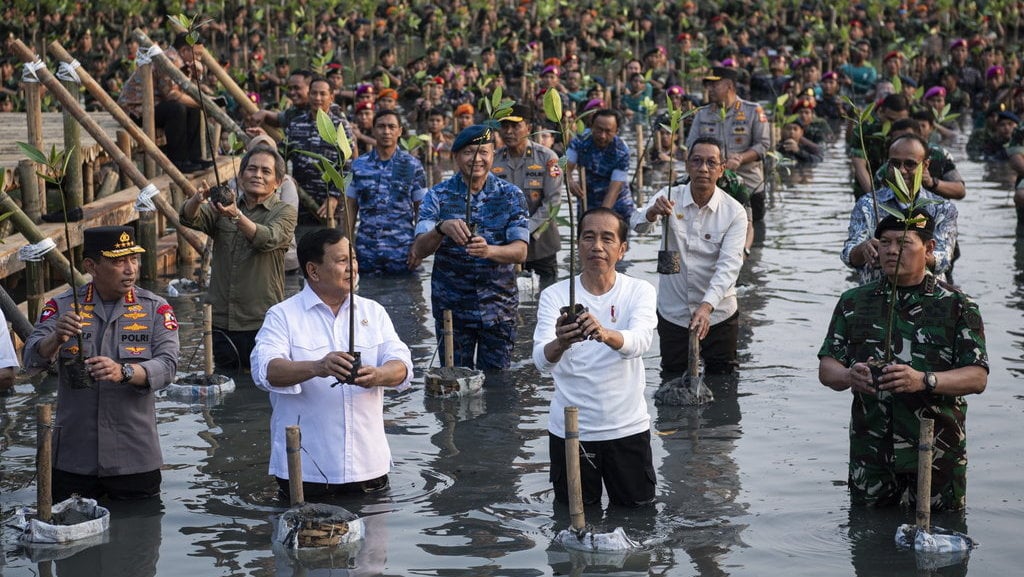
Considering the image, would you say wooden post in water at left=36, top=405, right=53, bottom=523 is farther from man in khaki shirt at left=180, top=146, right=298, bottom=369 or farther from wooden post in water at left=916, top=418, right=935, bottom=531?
wooden post in water at left=916, top=418, right=935, bottom=531

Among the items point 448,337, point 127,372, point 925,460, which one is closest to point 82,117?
point 448,337

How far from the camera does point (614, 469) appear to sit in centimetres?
718

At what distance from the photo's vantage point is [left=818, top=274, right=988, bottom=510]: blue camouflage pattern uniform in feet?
22.6

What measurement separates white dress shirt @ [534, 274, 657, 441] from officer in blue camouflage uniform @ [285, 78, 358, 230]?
6949mm

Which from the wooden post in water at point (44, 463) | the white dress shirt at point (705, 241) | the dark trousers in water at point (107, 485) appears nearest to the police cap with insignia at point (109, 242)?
the wooden post in water at point (44, 463)

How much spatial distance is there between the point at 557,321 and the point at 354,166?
649cm

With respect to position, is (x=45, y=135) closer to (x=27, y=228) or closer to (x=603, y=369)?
(x=27, y=228)

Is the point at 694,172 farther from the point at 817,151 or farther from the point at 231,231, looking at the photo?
the point at 817,151

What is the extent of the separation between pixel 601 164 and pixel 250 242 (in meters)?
4.86

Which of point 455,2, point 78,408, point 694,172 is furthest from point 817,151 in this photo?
point 455,2

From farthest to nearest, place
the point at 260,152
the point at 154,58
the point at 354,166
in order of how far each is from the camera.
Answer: the point at 154,58 → the point at 354,166 → the point at 260,152

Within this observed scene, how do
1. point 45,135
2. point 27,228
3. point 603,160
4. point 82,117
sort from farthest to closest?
point 45,135 → point 603,160 → point 82,117 → point 27,228

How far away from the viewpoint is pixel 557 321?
673 cm

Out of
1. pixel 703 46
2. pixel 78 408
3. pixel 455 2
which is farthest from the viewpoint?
pixel 455 2
